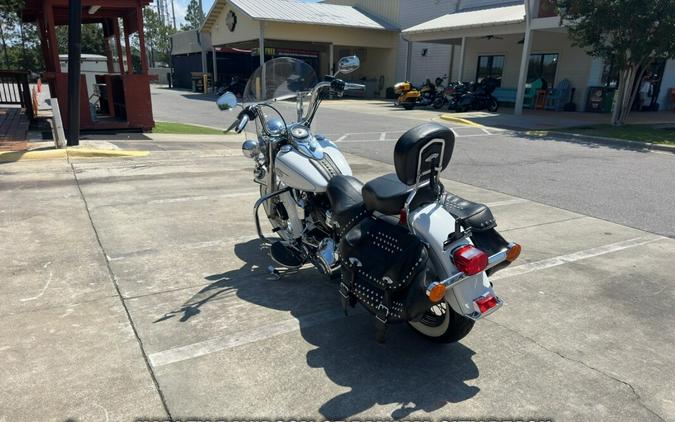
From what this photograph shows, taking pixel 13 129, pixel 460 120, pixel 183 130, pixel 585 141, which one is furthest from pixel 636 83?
pixel 13 129

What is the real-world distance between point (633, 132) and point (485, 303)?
44.8ft

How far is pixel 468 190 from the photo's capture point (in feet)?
23.3

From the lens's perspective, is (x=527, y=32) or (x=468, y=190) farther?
(x=527, y=32)

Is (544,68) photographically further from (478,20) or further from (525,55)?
(525,55)

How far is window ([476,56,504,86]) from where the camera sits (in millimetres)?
24031

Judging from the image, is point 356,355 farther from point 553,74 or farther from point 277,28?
point 277,28

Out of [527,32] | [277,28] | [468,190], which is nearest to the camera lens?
[468,190]

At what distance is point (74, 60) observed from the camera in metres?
8.45

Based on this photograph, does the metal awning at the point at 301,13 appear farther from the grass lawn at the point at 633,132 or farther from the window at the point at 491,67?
the grass lawn at the point at 633,132

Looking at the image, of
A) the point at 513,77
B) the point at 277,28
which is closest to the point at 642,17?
the point at 513,77

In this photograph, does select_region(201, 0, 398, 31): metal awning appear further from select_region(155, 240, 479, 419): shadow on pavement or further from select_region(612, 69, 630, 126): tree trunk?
select_region(155, 240, 479, 419): shadow on pavement

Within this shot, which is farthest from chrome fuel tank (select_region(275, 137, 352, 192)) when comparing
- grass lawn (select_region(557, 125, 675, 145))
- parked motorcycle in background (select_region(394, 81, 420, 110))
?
parked motorcycle in background (select_region(394, 81, 420, 110))

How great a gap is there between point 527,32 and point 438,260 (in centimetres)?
1780

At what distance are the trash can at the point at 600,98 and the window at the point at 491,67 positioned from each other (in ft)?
16.1
